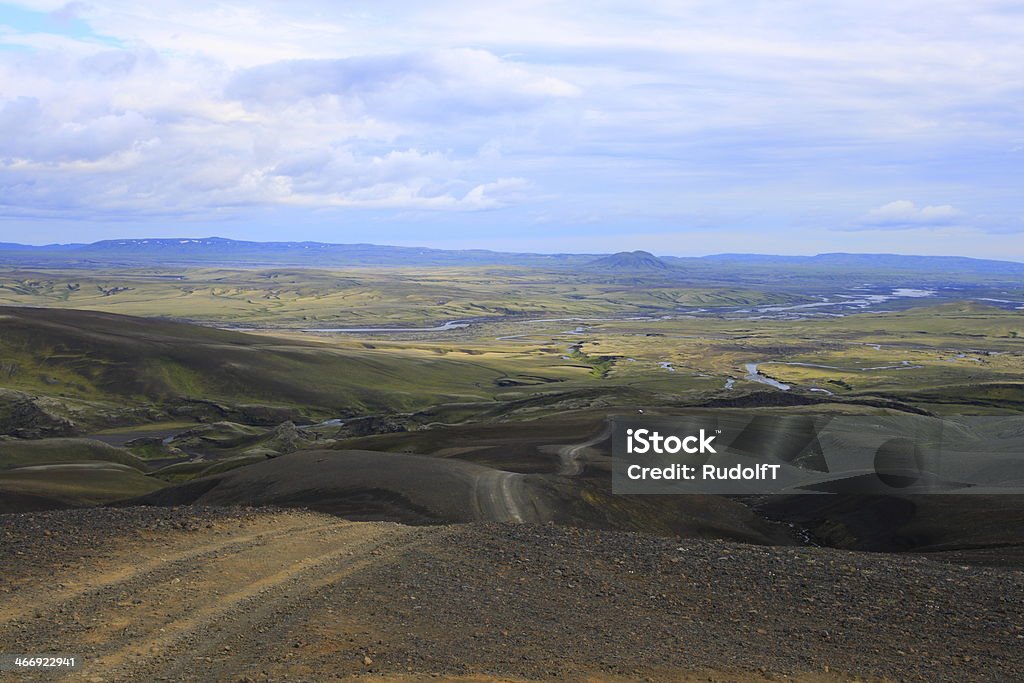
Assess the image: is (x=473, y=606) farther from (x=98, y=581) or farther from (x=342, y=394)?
(x=342, y=394)

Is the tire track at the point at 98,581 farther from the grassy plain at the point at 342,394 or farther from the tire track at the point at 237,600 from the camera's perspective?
the grassy plain at the point at 342,394

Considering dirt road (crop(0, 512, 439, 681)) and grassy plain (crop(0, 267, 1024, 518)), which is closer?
dirt road (crop(0, 512, 439, 681))

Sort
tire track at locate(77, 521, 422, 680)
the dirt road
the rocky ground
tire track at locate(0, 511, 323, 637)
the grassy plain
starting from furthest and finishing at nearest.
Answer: the grassy plain, tire track at locate(0, 511, 323, 637), the rocky ground, the dirt road, tire track at locate(77, 521, 422, 680)

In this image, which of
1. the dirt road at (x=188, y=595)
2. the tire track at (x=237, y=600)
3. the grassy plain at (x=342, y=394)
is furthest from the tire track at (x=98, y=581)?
the grassy plain at (x=342, y=394)

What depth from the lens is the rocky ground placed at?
1669 cm

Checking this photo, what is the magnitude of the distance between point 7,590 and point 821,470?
46.1m

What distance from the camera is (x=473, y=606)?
20172mm

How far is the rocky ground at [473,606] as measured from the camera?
54.7ft

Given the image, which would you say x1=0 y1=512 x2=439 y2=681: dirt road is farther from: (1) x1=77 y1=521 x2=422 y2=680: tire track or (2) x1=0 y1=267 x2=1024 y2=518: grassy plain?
(2) x1=0 y1=267 x2=1024 y2=518: grassy plain

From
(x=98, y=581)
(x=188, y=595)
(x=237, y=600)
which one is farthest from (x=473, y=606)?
(x=98, y=581)

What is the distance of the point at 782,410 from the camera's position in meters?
94.8

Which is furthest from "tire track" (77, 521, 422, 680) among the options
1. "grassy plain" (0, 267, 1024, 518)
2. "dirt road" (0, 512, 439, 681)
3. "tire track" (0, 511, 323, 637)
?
"grassy plain" (0, 267, 1024, 518)

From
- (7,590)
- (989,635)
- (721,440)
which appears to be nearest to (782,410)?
(721,440)

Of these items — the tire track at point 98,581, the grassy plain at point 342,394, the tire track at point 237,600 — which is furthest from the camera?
the grassy plain at point 342,394
